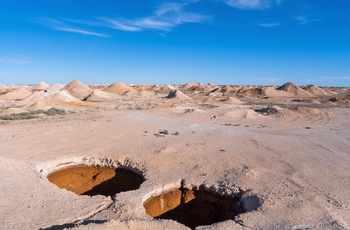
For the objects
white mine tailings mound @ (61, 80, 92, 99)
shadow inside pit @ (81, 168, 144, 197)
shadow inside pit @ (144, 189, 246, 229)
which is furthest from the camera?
white mine tailings mound @ (61, 80, 92, 99)

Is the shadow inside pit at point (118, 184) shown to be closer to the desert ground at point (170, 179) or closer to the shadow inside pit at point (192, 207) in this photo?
the desert ground at point (170, 179)

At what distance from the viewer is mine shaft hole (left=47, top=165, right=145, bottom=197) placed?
7668 millimetres

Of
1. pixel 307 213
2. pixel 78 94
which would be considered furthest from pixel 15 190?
pixel 78 94

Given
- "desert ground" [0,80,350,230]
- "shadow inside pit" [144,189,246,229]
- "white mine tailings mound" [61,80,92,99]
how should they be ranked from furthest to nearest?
"white mine tailings mound" [61,80,92,99]
"shadow inside pit" [144,189,246,229]
"desert ground" [0,80,350,230]

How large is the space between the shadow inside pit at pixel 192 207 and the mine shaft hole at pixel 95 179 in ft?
4.05

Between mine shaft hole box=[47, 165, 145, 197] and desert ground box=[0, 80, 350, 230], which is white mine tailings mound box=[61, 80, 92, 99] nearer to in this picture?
desert ground box=[0, 80, 350, 230]

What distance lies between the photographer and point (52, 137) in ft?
36.2

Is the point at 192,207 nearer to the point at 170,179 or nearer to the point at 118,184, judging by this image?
the point at 170,179

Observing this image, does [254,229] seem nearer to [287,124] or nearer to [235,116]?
[287,124]

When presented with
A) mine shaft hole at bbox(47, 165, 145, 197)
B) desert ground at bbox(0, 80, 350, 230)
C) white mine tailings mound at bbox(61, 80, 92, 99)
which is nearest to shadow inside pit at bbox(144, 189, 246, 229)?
desert ground at bbox(0, 80, 350, 230)

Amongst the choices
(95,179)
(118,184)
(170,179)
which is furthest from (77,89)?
(170,179)

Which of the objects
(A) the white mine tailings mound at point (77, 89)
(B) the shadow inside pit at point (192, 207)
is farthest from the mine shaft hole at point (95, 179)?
(A) the white mine tailings mound at point (77, 89)

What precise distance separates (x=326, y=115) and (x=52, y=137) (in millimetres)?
17101

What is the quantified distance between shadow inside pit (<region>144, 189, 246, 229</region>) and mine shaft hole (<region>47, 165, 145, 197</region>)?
1.23 m
